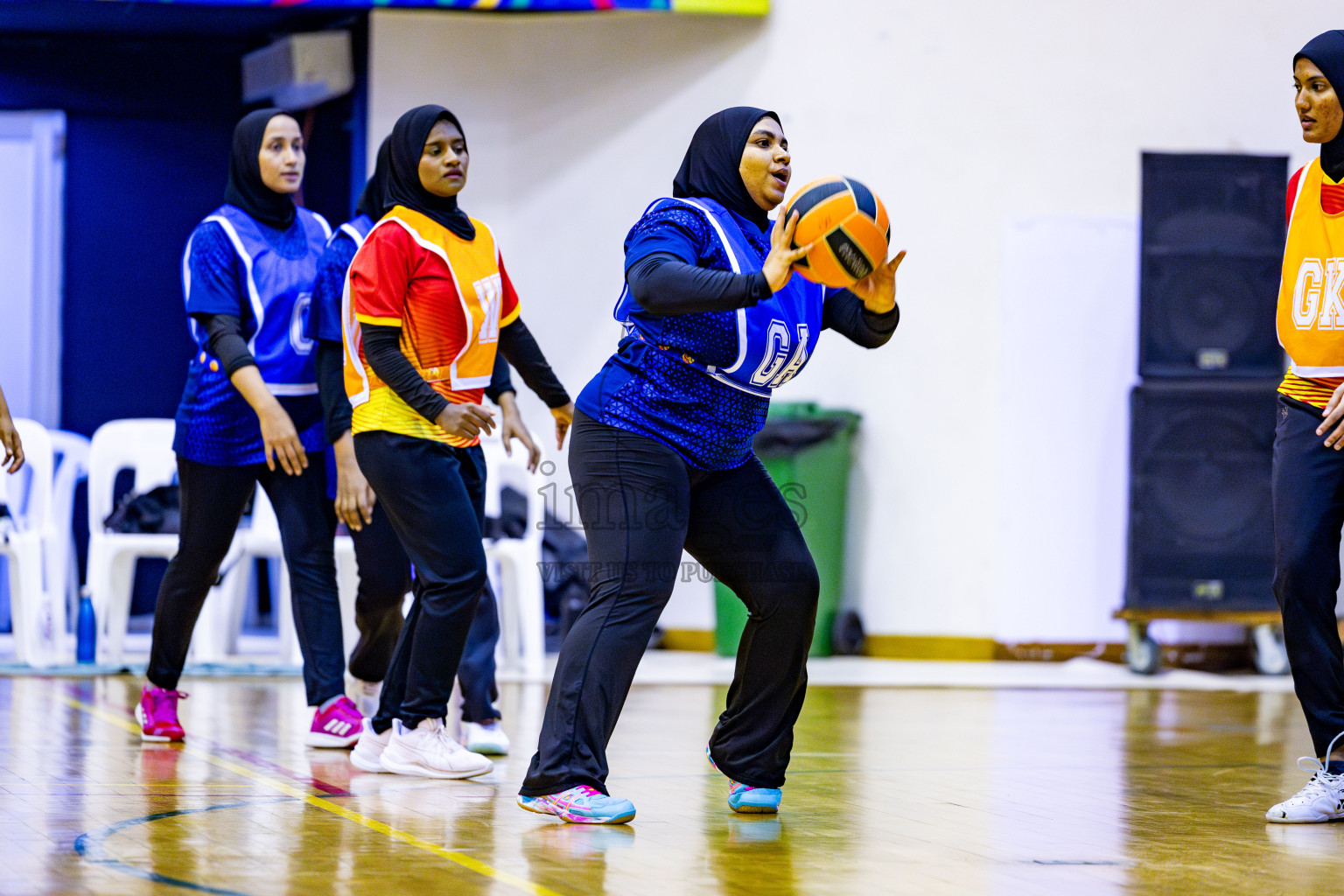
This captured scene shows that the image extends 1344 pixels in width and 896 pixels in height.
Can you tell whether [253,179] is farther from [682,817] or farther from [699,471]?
[682,817]

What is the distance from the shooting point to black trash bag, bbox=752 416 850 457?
29.0 ft

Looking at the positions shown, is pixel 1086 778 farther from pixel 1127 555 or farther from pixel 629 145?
pixel 629 145

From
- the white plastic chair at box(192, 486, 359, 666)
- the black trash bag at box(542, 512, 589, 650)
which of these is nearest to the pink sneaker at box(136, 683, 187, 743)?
the white plastic chair at box(192, 486, 359, 666)

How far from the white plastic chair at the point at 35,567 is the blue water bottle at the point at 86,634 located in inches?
6.0

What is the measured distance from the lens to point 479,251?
4.62m

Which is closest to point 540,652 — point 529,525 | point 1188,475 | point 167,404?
point 529,525

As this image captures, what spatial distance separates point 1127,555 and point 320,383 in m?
4.85

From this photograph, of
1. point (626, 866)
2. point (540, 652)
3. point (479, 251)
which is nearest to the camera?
point (626, 866)

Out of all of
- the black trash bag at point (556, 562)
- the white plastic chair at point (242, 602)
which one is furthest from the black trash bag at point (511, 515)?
the white plastic chair at point (242, 602)

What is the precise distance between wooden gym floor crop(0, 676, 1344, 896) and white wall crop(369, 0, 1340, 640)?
2733 mm

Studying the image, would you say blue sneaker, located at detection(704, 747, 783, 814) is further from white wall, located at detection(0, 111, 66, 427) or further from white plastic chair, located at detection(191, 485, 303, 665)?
white wall, located at detection(0, 111, 66, 427)

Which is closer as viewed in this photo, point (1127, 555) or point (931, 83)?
point (1127, 555)

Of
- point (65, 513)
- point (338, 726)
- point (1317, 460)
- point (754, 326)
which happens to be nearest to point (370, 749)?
point (338, 726)

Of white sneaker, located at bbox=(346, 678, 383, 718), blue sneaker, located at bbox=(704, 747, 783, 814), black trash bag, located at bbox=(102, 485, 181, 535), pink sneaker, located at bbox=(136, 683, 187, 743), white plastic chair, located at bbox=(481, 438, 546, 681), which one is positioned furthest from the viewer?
black trash bag, located at bbox=(102, 485, 181, 535)
